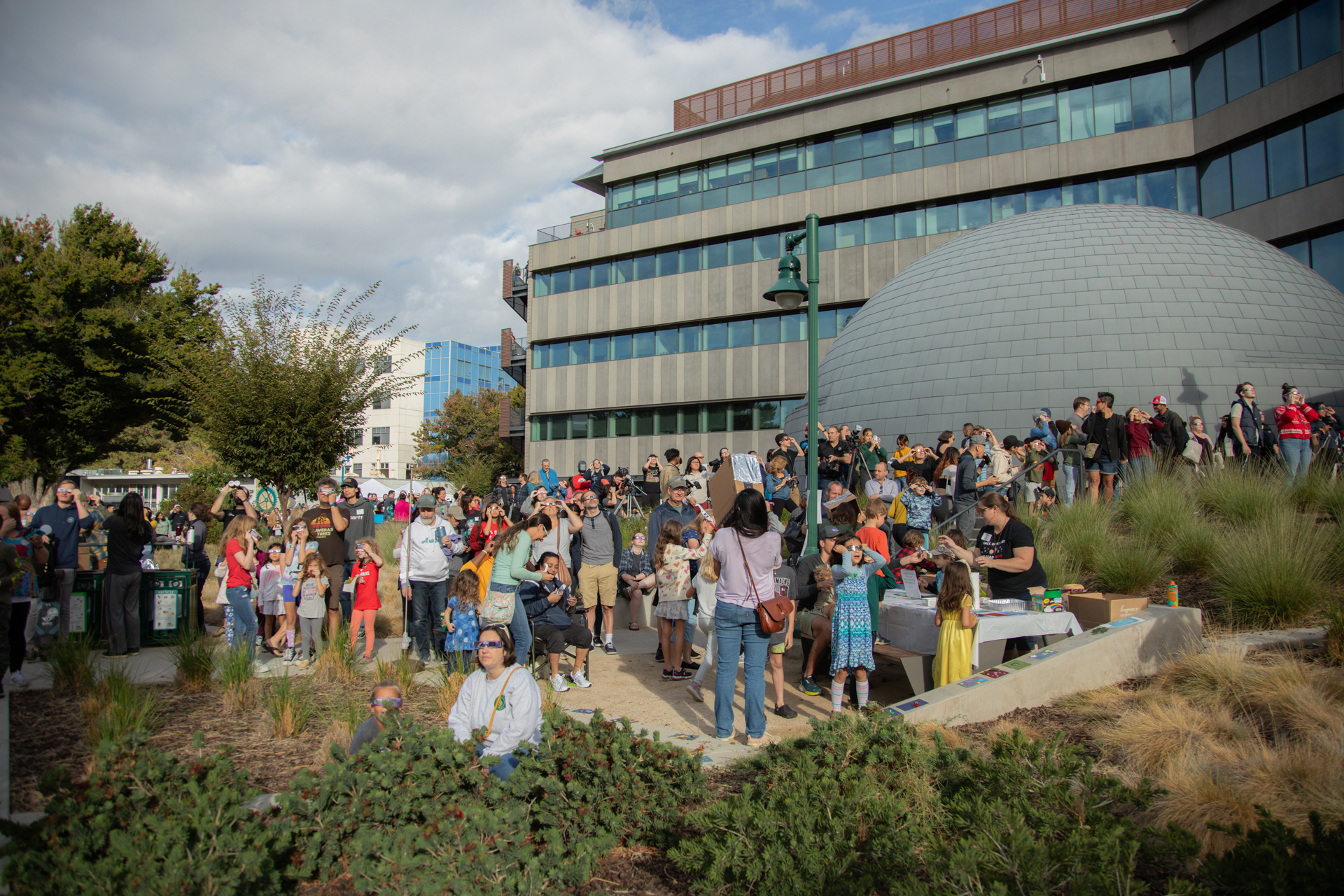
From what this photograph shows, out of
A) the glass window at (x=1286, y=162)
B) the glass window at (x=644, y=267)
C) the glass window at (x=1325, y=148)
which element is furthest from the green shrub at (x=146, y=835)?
the glass window at (x=644, y=267)

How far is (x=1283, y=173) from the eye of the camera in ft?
78.5

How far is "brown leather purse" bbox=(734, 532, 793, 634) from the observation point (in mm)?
5801

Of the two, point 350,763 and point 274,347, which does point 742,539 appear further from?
point 274,347

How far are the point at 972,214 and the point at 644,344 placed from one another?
1474cm

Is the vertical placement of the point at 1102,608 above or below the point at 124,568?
below

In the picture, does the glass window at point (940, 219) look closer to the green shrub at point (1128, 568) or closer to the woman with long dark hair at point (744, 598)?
the green shrub at point (1128, 568)

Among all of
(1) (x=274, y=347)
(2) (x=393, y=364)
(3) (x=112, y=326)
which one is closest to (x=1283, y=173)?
(2) (x=393, y=364)

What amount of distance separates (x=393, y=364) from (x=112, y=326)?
19.3 metres

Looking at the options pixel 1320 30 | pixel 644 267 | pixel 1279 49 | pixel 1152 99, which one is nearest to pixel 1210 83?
pixel 1152 99

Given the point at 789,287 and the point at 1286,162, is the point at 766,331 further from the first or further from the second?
the point at 789,287

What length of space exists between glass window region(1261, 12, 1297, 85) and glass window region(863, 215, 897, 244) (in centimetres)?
1202

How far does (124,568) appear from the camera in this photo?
8734mm

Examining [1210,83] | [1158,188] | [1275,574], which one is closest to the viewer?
[1275,574]

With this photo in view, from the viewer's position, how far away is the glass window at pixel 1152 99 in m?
26.3
